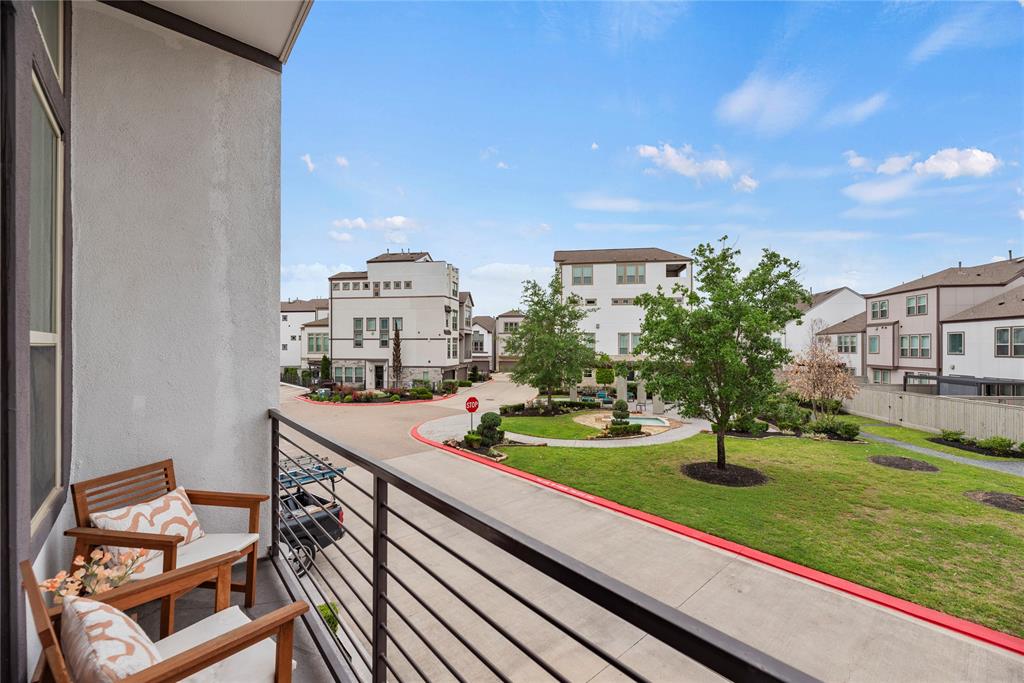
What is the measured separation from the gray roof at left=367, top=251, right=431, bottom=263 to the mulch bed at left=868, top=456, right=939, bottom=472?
24.1 m

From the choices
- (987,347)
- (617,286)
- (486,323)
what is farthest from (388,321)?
(987,347)

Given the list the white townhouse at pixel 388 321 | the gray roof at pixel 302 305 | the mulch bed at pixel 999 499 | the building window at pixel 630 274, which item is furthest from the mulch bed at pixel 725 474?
the gray roof at pixel 302 305

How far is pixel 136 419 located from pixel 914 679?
634cm

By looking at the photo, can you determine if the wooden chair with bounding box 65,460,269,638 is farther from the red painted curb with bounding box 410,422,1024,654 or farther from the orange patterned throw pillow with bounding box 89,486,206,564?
the red painted curb with bounding box 410,422,1024,654

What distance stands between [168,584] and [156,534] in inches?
24.0

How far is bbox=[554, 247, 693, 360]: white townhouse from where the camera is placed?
26766 mm

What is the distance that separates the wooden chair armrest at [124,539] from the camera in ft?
7.22

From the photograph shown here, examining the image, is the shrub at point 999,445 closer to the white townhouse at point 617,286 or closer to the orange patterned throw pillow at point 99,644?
the white townhouse at point 617,286

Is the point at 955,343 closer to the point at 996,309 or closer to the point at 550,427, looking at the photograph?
the point at 996,309

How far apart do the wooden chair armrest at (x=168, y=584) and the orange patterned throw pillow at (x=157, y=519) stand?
54 cm

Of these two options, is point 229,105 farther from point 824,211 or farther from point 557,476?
point 824,211

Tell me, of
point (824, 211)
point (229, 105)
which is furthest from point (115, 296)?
point (824, 211)

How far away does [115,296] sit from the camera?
2.79 metres

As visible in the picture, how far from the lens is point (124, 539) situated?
2.21 m
